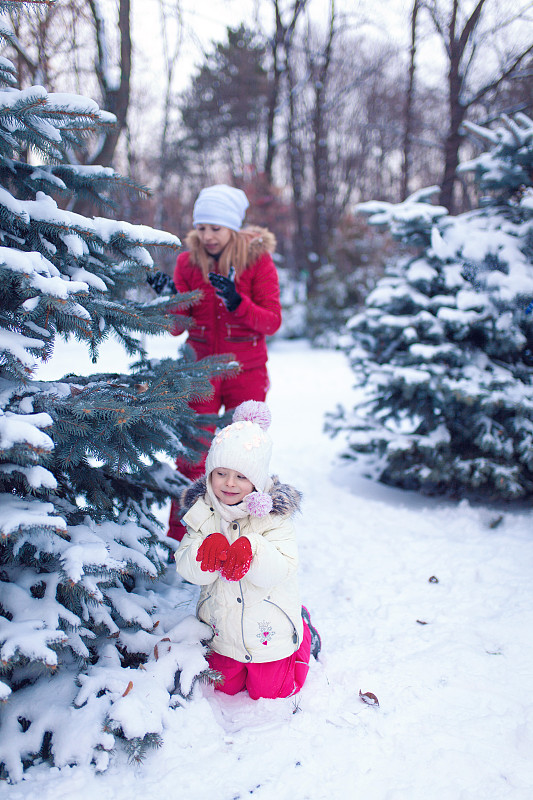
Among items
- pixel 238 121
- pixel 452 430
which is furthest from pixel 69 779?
pixel 238 121

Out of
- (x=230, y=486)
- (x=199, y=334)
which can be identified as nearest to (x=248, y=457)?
(x=230, y=486)

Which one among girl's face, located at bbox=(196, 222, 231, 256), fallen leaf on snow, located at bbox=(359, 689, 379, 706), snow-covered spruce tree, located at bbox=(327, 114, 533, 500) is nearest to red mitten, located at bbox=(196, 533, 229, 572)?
fallen leaf on snow, located at bbox=(359, 689, 379, 706)

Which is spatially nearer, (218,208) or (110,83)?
(218,208)

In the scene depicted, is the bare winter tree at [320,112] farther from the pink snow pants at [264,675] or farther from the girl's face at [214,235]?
the pink snow pants at [264,675]

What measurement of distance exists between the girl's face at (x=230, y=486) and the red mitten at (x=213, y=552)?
16cm

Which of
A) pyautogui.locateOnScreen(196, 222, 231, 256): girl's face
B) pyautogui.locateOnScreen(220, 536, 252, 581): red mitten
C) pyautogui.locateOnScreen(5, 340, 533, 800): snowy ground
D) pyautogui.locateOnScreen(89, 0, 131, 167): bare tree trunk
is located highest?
pyautogui.locateOnScreen(89, 0, 131, 167): bare tree trunk

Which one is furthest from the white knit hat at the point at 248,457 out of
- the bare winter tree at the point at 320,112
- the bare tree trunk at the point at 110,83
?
the bare winter tree at the point at 320,112

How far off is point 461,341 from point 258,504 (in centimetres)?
269

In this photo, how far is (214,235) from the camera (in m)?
3.14

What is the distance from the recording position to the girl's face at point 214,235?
10.3 feet

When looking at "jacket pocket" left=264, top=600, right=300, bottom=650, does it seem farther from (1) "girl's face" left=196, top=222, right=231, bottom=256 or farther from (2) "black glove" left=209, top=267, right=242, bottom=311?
(1) "girl's face" left=196, top=222, right=231, bottom=256

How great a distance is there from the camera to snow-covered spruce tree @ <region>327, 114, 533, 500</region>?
12.3 feet

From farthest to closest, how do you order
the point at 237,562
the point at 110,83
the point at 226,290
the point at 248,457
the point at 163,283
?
1. the point at 110,83
2. the point at 163,283
3. the point at 226,290
4. the point at 248,457
5. the point at 237,562

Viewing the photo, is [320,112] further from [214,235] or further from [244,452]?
[244,452]
